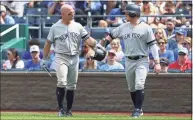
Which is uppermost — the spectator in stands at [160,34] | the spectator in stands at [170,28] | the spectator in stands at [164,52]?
the spectator in stands at [170,28]

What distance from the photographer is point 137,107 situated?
9.95 meters

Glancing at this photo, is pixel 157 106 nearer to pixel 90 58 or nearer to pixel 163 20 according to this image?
pixel 90 58

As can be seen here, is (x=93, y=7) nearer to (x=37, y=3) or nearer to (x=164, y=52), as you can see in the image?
(x=37, y=3)

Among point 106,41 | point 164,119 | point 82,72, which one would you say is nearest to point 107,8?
point 82,72

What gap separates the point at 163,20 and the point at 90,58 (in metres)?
3.15

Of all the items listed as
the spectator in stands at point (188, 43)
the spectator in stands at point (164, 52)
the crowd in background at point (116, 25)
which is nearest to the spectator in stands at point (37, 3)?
the crowd in background at point (116, 25)

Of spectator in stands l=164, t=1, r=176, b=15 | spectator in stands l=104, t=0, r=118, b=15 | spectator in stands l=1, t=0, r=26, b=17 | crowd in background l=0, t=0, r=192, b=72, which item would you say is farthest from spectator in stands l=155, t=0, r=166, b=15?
spectator in stands l=1, t=0, r=26, b=17

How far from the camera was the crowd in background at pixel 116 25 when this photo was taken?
44.1ft

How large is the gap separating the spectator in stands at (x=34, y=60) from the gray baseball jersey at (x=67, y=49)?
3.23 m

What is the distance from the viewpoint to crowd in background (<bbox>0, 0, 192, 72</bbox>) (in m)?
13.4

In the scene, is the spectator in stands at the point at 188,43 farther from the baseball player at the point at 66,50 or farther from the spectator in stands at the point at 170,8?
the baseball player at the point at 66,50

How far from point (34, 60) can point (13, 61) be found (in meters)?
0.62

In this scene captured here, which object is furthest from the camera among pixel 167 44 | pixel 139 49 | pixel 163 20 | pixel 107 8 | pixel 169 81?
pixel 107 8

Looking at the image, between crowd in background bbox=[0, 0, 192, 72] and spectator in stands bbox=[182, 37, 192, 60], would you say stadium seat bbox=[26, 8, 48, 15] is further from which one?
spectator in stands bbox=[182, 37, 192, 60]
